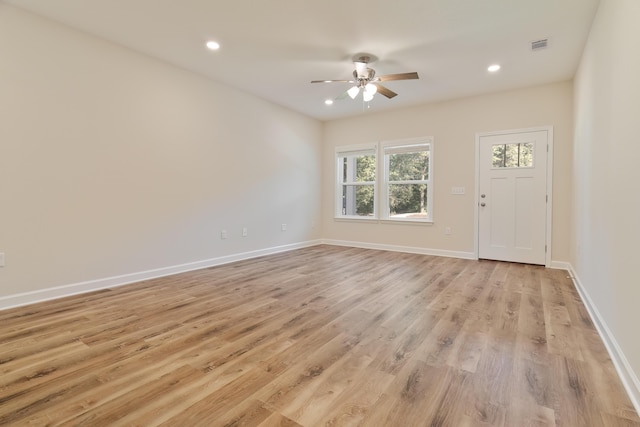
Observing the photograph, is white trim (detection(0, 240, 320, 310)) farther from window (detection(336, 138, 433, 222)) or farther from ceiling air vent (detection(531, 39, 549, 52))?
ceiling air vent (detection(531, 39, 549, 52))

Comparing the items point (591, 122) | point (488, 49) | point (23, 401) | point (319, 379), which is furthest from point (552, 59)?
point (23, 401)

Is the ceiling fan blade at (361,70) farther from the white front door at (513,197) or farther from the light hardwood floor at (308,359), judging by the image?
the light hardwood floor at (308,359)

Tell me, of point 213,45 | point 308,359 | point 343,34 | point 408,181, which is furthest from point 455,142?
point 308,359

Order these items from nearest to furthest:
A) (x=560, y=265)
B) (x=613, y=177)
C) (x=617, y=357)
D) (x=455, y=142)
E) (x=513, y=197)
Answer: (x=617, y=357), (x=613, y=177), (x=560, y=265), (x=513, y=197), (x=455, y=142)

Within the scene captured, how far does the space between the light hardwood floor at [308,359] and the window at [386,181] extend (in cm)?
268

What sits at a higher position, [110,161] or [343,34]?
[343,34]

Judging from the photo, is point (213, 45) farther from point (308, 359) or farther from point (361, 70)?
point (308, 359)

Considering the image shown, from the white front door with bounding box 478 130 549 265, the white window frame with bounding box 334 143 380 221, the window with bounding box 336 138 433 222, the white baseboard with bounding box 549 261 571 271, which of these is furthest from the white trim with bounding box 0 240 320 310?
the white baseboard with bounding box 549 261 571 271

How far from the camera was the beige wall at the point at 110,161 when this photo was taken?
282cm

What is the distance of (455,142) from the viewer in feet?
17.3

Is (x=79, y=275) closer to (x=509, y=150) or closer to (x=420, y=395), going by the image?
(x=420, y=395)

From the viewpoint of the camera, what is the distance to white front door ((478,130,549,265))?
4617 mm

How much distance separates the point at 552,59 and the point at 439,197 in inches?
96.6

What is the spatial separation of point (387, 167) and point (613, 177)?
410 cm
